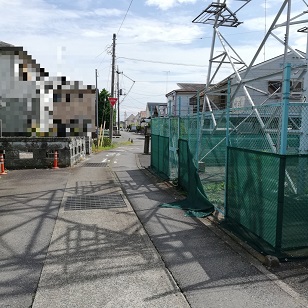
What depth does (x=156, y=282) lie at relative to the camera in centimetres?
353

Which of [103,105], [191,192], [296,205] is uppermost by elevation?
[103,105]

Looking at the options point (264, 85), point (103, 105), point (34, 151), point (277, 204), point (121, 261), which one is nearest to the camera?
point (277, 204)

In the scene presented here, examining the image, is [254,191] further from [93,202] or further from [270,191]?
[93,202]

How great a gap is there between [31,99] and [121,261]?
42.4ft

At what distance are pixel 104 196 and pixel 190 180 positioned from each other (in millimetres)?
2297

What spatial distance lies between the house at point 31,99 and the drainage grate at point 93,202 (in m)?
8.63

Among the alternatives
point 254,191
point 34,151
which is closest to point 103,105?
point 34,151

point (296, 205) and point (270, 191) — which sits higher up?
point (270, 191)

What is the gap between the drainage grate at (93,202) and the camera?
689cm

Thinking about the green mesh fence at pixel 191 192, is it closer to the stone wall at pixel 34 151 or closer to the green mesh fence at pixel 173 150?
the green mesh fence at pixel 173 150

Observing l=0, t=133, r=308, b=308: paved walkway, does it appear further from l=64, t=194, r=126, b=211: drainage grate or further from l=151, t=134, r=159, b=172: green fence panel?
l=151, t=134, r=159, b=172: green fence panel

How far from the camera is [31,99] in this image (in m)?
15.1

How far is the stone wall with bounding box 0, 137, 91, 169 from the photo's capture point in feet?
40.8

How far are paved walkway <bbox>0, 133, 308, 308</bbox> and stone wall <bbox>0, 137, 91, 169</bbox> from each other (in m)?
5.66
